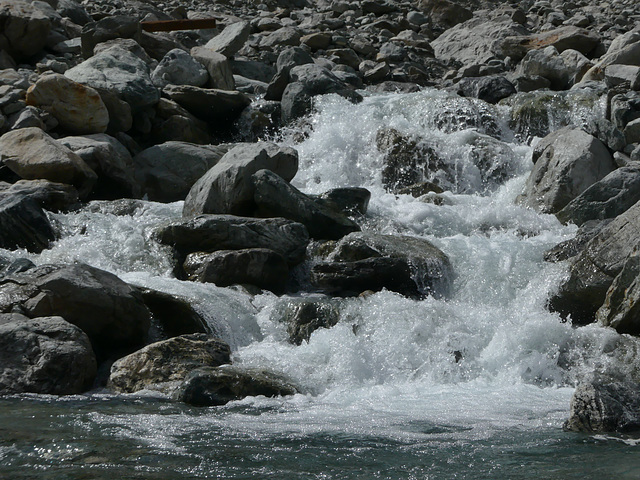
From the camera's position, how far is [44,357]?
7.87 meters

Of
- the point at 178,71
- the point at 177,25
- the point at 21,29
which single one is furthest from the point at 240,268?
the point at 177,25

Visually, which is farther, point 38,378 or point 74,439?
point 38,378

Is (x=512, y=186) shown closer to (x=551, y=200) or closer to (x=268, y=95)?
(x=551, y=200)

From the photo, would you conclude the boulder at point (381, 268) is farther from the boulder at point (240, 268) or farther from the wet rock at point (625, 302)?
the wet rock at point (625, 302)

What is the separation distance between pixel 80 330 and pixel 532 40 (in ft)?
58.2

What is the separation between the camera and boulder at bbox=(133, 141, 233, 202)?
1490 cm

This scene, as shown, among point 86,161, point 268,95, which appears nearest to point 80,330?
point 86,161

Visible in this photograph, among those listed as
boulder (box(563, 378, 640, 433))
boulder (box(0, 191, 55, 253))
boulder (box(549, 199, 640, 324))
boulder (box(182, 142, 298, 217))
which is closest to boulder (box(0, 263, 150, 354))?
boulder (box(0, 191, 55, 253))

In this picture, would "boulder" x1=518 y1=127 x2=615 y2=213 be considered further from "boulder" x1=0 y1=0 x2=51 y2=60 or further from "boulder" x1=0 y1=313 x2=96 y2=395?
"boulder" x1=0 y1=0 x2=51 y2=60

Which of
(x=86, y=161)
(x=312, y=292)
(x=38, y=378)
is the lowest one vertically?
(x=38, y=378)

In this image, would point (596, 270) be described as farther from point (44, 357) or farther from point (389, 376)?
point (44, 357)

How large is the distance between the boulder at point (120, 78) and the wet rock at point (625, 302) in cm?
939

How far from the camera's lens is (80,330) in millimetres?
8273

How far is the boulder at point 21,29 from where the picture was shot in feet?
63.1
